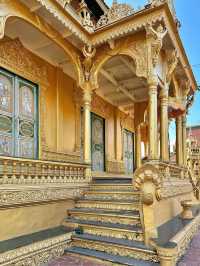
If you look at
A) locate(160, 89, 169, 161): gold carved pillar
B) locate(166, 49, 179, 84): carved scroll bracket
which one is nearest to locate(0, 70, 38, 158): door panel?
locate(160, 89, 169, 161): gold carved pillar

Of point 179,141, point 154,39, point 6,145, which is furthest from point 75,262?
point 179,141

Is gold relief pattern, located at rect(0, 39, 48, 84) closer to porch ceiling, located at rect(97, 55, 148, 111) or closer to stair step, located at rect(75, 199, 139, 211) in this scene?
porch ceiling, located at rect(97, 55, 148, 111)

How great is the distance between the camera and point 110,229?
4.48 metres

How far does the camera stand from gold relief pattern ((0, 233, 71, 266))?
345cm

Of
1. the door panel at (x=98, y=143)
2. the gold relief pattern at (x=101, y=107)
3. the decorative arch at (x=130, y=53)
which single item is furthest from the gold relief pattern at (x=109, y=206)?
the gold relief pattern at (x=101, y=107)

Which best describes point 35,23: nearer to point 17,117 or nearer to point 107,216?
point 17,117

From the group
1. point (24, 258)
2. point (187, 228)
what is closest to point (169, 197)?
point (187, 228)

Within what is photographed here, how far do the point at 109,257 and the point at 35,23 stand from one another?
468 centimetres

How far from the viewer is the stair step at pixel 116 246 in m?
3.82

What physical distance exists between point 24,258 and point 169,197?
3406mm

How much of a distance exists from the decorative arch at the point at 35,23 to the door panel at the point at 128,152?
6636mm

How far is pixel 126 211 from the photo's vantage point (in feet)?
16.2

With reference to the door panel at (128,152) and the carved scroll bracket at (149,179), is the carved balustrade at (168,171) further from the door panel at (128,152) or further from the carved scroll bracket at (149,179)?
the door panel at (128,152)

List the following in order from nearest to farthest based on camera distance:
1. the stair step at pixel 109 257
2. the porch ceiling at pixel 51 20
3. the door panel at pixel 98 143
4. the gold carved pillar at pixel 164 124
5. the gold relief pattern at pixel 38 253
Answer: the gold relief pattern at pixel 38 253, the stair step at pixel 109 257, the porch ceiling at pixel 51 20, the gold carved pillar at pixel 164 124, the door panel at pixel 98 143
